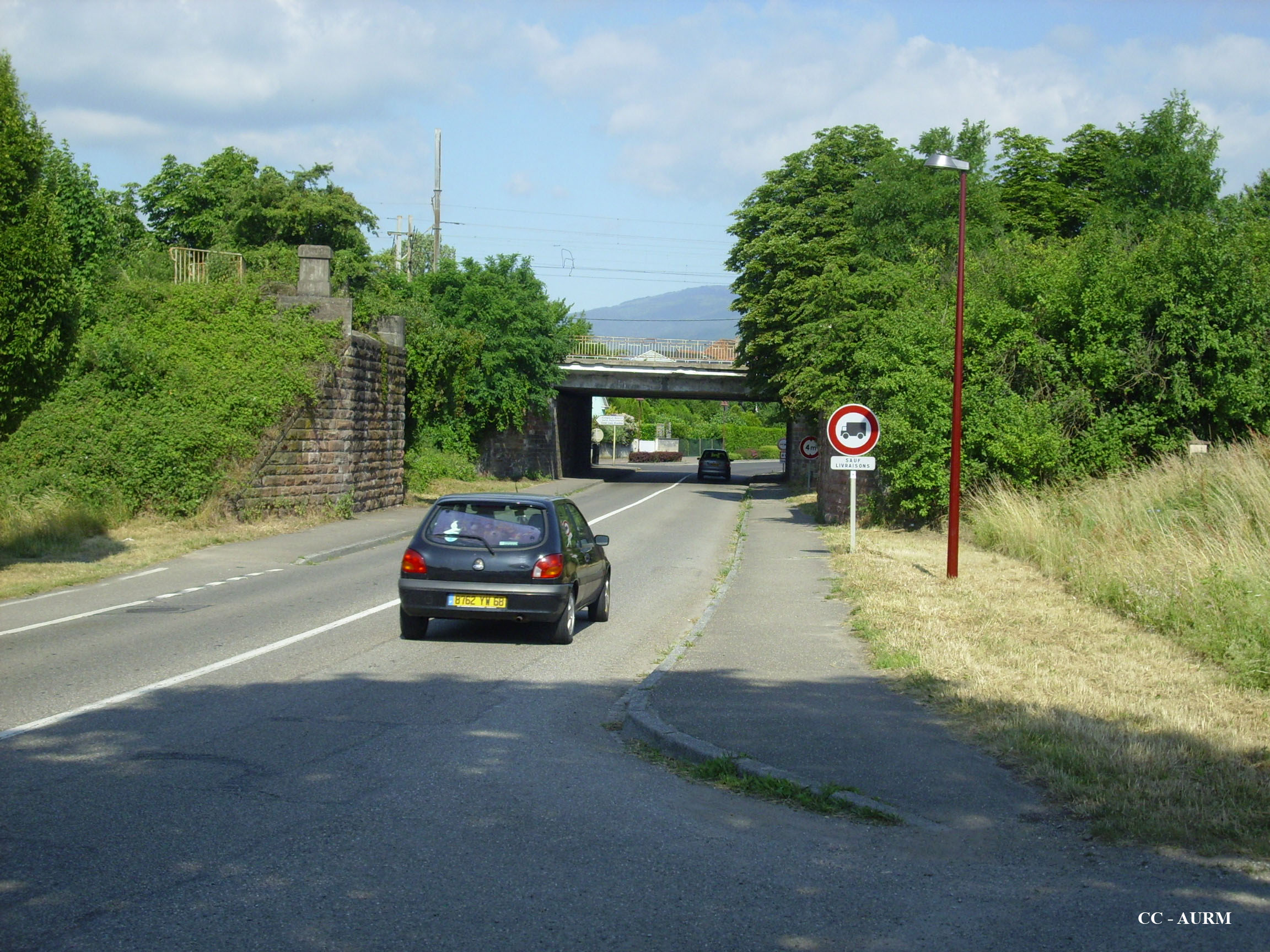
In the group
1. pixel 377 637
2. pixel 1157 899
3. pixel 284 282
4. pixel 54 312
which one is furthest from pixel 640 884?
pixel 284 282

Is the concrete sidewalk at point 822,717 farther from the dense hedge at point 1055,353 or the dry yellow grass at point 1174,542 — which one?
the dense hedge at point 1055,353

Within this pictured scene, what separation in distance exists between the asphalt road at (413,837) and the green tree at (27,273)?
613 centimetres

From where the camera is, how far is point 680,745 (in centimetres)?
701

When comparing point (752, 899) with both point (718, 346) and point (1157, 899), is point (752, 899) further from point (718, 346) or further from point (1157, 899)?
point (718, 346)

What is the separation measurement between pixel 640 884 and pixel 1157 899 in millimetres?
2095

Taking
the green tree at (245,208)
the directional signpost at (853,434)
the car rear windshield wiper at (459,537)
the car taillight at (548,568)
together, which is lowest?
the car taillight at (548,568)

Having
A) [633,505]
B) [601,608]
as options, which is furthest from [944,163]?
[633,505]

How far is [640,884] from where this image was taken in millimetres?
4867

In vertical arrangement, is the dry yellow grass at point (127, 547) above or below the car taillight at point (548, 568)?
below

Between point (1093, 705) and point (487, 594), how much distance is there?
557 cm

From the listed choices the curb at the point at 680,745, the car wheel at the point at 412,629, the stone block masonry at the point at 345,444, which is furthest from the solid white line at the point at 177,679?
the stone block masonry at the point at 345,444

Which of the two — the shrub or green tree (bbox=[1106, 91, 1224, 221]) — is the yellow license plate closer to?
the shrub

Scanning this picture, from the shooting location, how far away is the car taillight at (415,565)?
11180mm

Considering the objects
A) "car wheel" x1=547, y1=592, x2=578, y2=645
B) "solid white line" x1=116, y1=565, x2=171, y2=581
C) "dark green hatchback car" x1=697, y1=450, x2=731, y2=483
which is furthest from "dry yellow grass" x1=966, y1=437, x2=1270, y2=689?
"dark green hatchback car" x1=697, y1=450, x2=731, y2=483
